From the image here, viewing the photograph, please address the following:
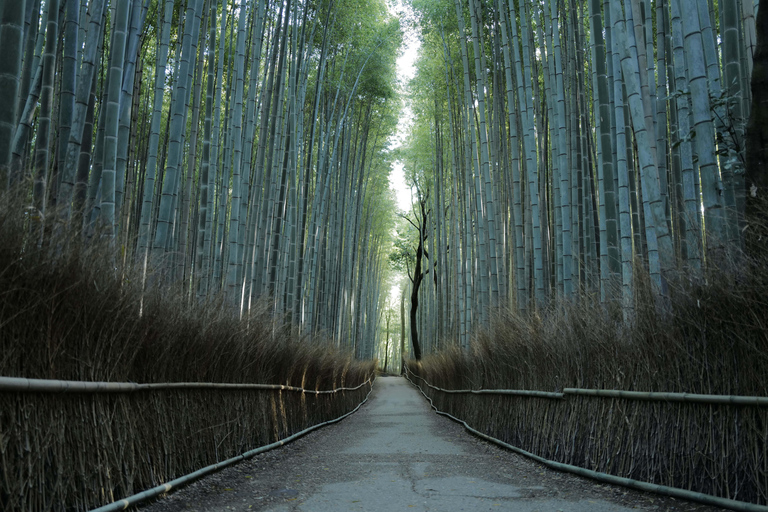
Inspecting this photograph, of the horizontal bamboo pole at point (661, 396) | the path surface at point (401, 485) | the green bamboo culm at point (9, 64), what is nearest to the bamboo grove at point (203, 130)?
the green bamboo culm at point (9, 64)

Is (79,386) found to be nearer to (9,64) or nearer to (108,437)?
(108,437)

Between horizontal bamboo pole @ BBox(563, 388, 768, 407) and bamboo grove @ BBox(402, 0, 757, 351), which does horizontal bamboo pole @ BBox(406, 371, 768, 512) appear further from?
bamboo grove @ BBox(402, 0, 757, 351)

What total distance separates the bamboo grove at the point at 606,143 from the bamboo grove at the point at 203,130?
2.05 metres

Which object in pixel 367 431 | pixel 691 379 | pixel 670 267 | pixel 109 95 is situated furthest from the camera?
pixel 367 431

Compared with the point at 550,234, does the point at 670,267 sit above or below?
below

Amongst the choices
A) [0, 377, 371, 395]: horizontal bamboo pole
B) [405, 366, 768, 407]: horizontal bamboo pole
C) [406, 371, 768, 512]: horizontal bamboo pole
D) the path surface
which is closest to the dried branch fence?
[0, 377, 371, 395]: horizontal bamboo pole

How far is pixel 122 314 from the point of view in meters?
2.63

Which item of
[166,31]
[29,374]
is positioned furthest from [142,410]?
[166,31]

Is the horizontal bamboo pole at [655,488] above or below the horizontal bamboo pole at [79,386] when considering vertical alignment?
below

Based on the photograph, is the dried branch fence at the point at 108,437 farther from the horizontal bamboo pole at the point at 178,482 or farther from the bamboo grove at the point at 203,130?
the bamboo grove at the point at 203,130

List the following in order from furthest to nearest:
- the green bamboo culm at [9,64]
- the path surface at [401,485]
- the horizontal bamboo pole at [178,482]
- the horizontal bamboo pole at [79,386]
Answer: the path surface at [401,485], the green bamboo culm at [9,64], the horizontal bamboo pole at [178,482], the horizontal bamboo pole at [79,386]

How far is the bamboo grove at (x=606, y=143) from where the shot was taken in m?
3.36

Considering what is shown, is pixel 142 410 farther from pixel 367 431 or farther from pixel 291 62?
pixel 291 62

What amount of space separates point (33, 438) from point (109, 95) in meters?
2.25
